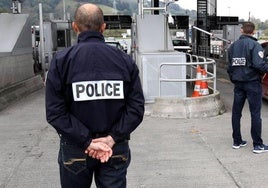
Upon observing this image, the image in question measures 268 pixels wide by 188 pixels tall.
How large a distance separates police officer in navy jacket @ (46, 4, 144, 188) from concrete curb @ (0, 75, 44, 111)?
8.08 metres

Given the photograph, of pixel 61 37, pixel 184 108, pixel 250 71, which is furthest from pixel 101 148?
pixel 61 37

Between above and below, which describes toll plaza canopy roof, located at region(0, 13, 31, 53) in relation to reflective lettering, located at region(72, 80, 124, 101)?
above

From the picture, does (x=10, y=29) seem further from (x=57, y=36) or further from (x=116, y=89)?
(x=116, y=89)

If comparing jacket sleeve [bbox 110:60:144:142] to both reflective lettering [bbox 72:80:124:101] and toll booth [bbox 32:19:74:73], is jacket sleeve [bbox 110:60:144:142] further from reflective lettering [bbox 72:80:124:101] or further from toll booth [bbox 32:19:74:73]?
toll booth [bbox 32:19:74:73]

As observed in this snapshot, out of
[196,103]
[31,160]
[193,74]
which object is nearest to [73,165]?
[31,160]

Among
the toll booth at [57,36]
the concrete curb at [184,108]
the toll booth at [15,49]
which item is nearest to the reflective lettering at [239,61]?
the concrete curb at [184,108]

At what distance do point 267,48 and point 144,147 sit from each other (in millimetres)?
5796

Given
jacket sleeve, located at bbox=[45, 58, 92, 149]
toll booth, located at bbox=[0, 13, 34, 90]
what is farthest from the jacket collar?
toll booth, located at bbox=[0, 13, 34, 90]

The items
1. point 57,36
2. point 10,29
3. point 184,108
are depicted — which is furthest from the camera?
point 57,36

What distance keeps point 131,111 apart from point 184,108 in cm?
610

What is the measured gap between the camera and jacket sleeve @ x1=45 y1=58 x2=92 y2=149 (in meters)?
2.88

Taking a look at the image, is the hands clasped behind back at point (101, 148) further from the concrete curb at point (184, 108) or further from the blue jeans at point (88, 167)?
the concrete curb at point (184, 108)

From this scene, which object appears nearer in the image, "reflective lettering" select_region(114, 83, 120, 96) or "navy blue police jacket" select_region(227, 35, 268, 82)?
"reflective lettering" select_region(114, 83, 120, 96)

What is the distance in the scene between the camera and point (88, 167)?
3.02 m
